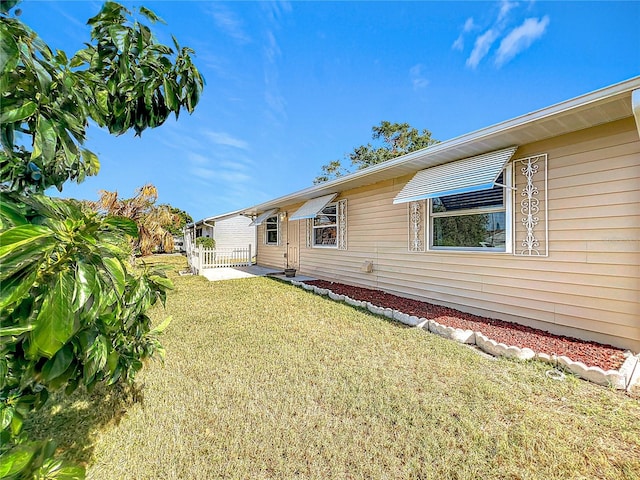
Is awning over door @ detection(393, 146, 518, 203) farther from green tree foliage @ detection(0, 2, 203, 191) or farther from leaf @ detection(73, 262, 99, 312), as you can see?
leaf @ detection(73, 262, 99, 312)

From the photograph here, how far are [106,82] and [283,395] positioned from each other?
10.0ft

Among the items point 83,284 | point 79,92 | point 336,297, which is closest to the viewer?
point 83,284

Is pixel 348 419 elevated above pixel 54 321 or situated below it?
below

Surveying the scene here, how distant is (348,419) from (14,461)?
97.8 inches

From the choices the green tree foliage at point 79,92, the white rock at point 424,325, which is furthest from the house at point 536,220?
the green tree foliage at point 79,92

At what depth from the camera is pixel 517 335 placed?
450 centimetres

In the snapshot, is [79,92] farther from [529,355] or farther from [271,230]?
[271,230]

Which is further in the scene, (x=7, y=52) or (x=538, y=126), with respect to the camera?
(x=538, y=126)

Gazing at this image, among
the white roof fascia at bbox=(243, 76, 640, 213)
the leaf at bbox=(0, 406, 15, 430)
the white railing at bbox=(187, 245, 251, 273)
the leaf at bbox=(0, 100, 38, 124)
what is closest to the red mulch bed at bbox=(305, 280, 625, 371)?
the white roof fascia at bbox=(243, 76, 640, 213)

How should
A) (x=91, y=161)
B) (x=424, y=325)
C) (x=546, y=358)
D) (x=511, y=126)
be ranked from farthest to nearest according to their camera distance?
(x=424, y=325), (x=511, y=126), (x=546, y=358), (x=91, y=161)

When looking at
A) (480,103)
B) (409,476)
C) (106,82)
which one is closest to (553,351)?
(409,476)

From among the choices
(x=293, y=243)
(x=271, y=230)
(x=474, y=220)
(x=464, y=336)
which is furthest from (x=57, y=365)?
(x=271, y=230)

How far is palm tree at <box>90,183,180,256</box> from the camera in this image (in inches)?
700

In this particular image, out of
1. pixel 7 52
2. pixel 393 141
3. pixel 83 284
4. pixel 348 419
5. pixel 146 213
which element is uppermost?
pixel 393 141
